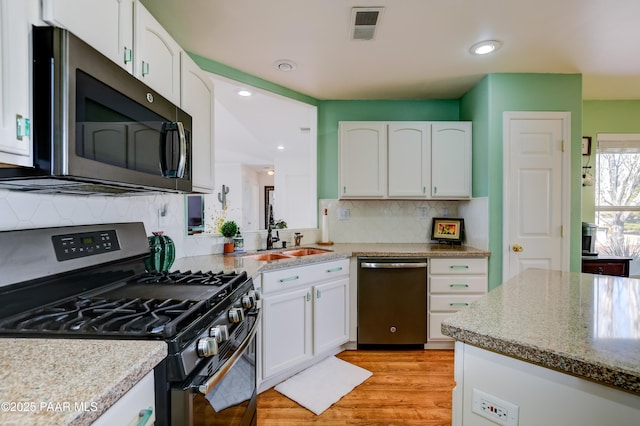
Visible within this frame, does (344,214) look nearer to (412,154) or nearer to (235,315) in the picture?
(412,154)

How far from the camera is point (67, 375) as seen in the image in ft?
2.07

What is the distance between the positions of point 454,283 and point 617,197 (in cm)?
235

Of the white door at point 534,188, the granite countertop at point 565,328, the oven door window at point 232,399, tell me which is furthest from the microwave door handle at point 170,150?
the white door at point 534,188

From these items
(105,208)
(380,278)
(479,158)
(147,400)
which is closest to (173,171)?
(105,208)

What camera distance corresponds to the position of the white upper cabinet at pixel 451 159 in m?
3.01

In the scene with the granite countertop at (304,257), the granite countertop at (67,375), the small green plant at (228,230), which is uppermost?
the small green plant at (228,230)

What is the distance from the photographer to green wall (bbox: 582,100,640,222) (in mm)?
3377

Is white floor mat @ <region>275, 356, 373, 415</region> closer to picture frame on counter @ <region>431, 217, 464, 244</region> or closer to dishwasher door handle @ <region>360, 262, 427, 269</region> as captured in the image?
dishwasher door handle @ <region>360, 262, 427, 269</region>

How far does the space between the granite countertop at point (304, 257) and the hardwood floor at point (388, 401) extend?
867 millimetres

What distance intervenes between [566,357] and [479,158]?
247cm

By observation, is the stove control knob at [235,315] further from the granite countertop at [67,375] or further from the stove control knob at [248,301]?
the granite countertop at [67,375]

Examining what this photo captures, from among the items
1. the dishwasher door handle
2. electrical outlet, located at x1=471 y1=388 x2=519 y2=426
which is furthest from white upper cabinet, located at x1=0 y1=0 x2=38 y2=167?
the dishwasher door handle

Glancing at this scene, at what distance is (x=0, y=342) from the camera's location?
0.79 metres

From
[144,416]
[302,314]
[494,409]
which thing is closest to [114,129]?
[144,416]
